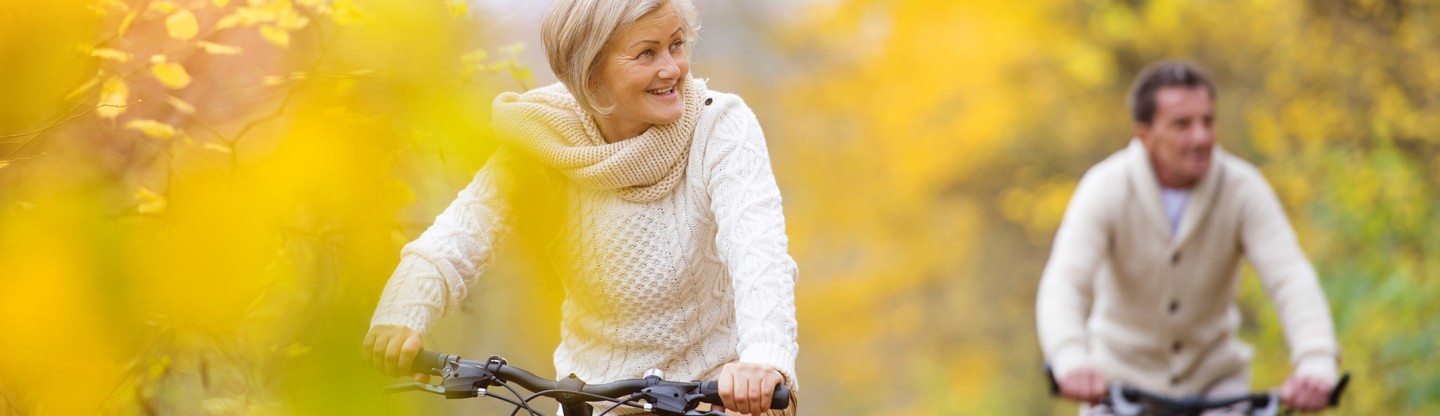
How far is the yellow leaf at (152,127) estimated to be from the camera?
1.25 meters

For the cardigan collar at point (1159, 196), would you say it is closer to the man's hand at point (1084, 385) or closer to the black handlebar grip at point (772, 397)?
the man's hand at point (1084, 385)

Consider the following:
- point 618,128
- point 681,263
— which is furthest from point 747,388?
point 618,128

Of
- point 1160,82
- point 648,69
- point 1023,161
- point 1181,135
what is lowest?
point 648,69

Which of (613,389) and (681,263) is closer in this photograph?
(613,389)

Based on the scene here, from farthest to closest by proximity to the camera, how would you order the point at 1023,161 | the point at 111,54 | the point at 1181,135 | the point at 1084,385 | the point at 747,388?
the point at 1023,161, the point at 1181,135, the point at 1084,385, the point at 747,388, the point at 111,54

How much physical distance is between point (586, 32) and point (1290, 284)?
9.67 feet

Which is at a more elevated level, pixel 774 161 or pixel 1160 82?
pixel 774 161

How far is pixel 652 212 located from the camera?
247 cm

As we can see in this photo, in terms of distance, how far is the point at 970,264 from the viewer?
1398 cm

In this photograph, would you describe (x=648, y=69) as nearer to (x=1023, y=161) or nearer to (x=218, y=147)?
(x=218, y=147)

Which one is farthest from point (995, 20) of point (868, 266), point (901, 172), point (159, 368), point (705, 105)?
point (159, 368)

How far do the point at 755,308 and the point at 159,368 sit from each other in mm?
1101

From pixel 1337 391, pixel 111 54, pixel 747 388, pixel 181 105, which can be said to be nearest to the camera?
pixel 181 105

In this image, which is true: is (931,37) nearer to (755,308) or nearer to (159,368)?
(755,308)
